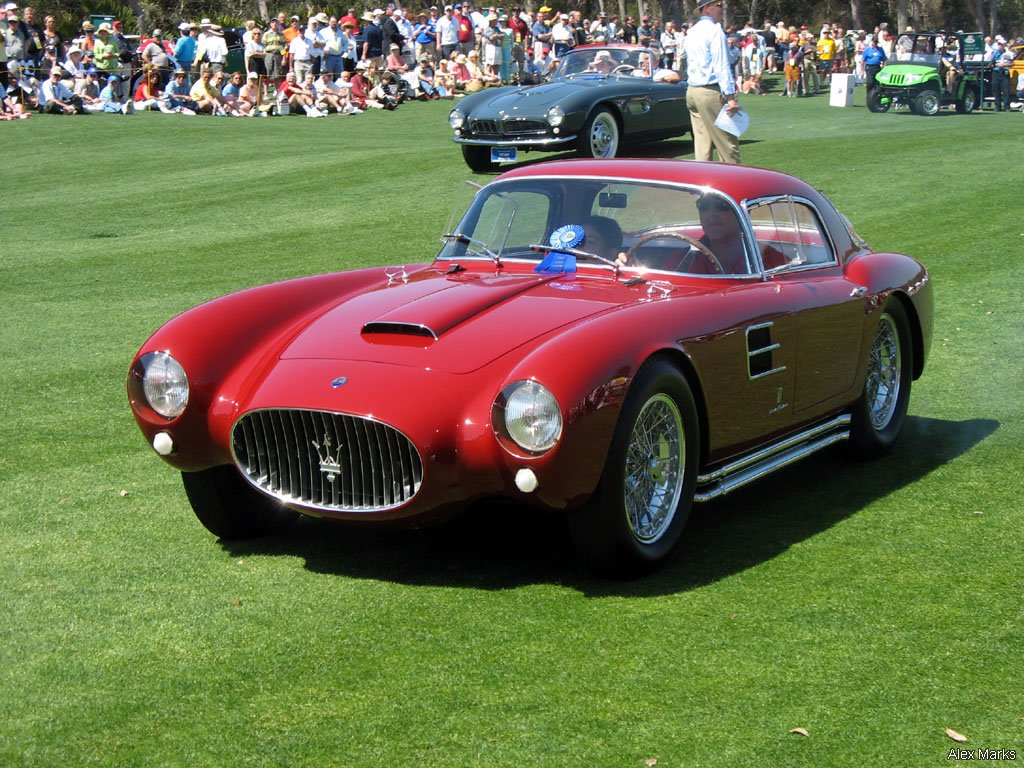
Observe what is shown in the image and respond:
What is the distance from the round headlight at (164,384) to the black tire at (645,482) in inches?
66.1

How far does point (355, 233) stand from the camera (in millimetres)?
14430

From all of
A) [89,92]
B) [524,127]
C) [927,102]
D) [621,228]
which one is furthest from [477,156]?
[927,102]

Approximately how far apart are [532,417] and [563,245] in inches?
69.3

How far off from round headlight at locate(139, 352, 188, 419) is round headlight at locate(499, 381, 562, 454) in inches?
57.0

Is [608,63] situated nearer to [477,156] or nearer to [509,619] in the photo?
[477,156]

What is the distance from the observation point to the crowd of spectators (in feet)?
85.8

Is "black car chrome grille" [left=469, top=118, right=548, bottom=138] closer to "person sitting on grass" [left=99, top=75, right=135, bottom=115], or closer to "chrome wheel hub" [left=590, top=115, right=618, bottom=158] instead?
"chrome wheel hub" [left=590, top=115, right=618, bottom=158]

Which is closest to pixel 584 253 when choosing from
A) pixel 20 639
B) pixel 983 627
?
pixel 983 627

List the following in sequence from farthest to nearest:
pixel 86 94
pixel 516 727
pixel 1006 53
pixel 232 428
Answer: pixel 1006 53 → pixel 86 94 → pixel 232 428 → pixel 516 727

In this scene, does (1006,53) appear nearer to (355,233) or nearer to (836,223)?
(355,233)

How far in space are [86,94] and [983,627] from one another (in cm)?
2507

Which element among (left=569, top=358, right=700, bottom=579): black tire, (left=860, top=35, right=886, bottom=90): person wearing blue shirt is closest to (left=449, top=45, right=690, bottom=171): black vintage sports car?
(left=569, top=358, right=700, bottom=579): black tire

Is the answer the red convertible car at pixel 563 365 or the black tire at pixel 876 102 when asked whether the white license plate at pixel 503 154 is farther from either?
the black tire at pixel 876 102

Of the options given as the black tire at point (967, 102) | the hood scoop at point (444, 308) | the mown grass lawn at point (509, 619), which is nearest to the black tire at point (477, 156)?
the mown grass lawn at point (509, 619)
